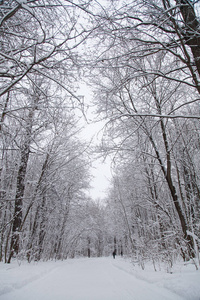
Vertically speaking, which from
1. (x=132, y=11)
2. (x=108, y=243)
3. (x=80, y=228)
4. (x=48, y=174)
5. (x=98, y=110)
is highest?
(x=132, y=11)

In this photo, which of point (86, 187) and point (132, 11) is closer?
point (132, 11)

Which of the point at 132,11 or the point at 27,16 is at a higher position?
the point at 132,11

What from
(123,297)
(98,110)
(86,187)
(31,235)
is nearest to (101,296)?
(123,297)

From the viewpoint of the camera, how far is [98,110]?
598 centimetres

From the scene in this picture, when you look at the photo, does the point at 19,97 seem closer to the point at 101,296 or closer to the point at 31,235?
the point at 101,296

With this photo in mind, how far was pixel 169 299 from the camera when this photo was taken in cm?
198

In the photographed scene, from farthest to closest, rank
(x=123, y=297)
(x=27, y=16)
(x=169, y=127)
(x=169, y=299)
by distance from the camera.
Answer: (x=169, y=127)
(x=27, y=16)
(x=123, y=297)
(x=169, y=299)

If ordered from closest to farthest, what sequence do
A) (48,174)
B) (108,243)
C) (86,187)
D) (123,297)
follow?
(123,297)
(48,174)
(86,187)
(108,243)

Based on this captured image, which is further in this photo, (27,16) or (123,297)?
(27,16)

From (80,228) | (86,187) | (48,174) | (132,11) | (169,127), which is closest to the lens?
(132,11)

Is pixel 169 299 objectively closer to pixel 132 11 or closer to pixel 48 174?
pixel 48 174

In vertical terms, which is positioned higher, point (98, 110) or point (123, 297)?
point (98, 110)

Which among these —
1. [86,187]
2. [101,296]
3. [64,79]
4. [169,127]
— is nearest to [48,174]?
[64,79]

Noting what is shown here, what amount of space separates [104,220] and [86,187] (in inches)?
1052
